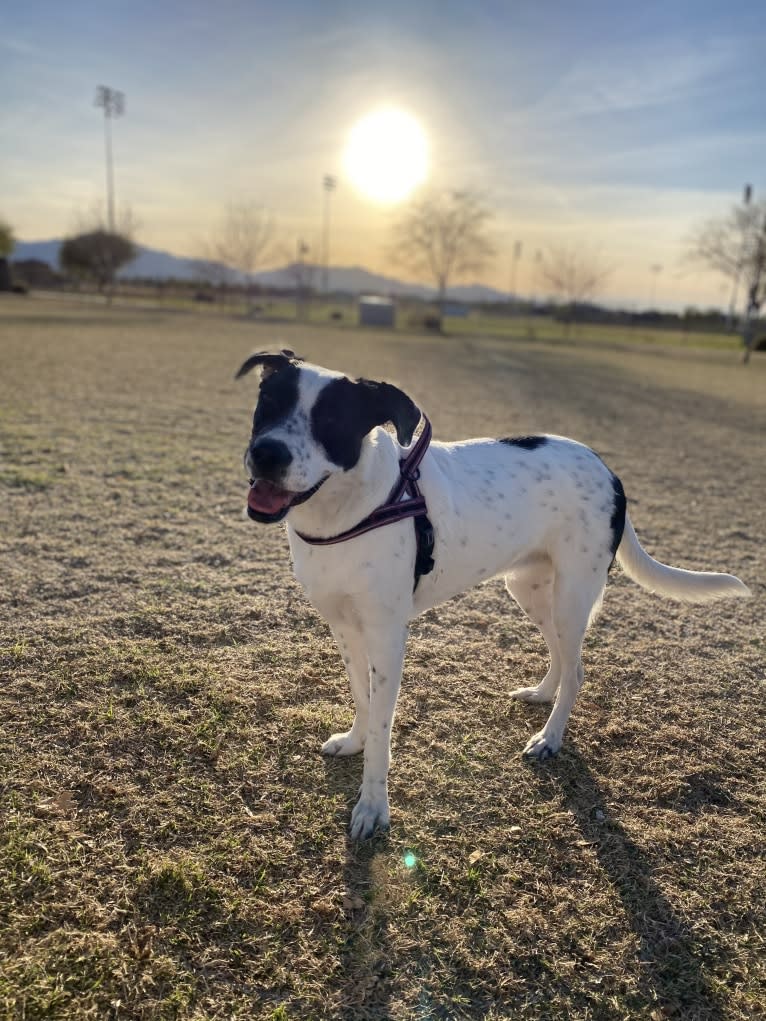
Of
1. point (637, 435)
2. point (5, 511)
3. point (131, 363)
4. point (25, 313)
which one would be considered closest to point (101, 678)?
point (5, 511)

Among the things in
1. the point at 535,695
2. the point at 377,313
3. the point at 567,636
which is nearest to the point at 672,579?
the point at 567,636

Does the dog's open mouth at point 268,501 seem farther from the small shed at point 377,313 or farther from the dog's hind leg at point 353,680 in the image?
A: the small shed at point 377,313

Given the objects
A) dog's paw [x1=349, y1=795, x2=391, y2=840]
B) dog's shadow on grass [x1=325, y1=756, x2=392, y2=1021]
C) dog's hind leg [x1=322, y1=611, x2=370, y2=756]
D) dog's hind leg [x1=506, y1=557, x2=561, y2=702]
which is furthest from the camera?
dog's hind leg [x1=506, y1=557, x2=561, y2=702]

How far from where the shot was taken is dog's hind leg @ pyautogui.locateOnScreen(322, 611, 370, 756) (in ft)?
8.68

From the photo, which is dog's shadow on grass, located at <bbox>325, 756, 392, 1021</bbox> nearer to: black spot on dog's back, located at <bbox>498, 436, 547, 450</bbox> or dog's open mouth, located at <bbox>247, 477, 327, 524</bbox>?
dog's open mouth, located at <bbox>247, 477, 327, 524</bbox>

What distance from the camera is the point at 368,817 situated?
2531 mm

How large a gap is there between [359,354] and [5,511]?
18158 mm

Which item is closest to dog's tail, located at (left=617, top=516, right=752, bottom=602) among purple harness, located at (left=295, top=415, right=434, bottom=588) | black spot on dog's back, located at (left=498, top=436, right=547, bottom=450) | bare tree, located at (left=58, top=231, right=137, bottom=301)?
black spot on dog's back, located at (left=498, top=436, right=547, bottom=450)

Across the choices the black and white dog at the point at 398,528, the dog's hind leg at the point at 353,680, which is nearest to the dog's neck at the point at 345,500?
the black and white dog at the point at 398,528

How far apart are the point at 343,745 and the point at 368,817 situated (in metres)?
0.45

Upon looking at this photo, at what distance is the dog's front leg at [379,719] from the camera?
8.11 feet

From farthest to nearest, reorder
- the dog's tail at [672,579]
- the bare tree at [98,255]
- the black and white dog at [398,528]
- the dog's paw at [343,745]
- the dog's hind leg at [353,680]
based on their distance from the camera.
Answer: the bare tree at [98,255]
the dog's tail at [672,579]
the dog's paw at [343,745]
the dog's hind leg at [353,680]
the black and white dog at [398,528]

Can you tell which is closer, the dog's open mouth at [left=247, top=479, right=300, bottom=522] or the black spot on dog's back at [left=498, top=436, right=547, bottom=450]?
the dog's open mouth at [left=247, top=479, right=300, bottom=522]

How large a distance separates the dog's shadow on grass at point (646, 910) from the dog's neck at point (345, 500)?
150cm
